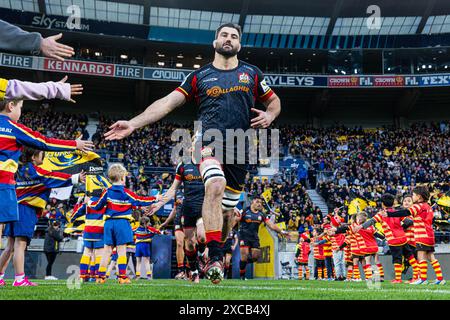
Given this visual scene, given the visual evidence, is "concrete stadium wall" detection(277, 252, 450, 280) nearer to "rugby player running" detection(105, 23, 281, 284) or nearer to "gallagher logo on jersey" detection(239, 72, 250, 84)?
"rugby player running" detection(105, 23, 281, 284)

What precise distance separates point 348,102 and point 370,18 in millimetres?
7753

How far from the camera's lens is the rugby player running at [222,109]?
5.52 meters

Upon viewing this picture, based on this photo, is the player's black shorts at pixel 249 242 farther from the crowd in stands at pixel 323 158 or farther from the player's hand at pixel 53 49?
the player's hand at pixel 53 49

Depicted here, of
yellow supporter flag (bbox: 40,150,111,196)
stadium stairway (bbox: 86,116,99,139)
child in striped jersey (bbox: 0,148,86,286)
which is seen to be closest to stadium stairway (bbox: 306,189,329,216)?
stadium stairway (bbox: 86,116,99,139)

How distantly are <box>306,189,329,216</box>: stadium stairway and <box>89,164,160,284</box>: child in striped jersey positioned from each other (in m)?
21.5

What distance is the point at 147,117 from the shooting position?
5.32 metres

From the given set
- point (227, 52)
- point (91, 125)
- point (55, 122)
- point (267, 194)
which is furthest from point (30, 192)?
point (91, 125)

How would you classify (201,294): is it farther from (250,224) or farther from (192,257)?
(250,224)

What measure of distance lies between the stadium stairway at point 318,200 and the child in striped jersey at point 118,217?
70.7 feet

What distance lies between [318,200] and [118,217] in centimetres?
2316

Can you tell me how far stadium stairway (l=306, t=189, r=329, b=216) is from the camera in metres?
30.7

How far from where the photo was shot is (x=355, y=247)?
15664 millimetres

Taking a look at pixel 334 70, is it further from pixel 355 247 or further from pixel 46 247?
pixel 46 247
